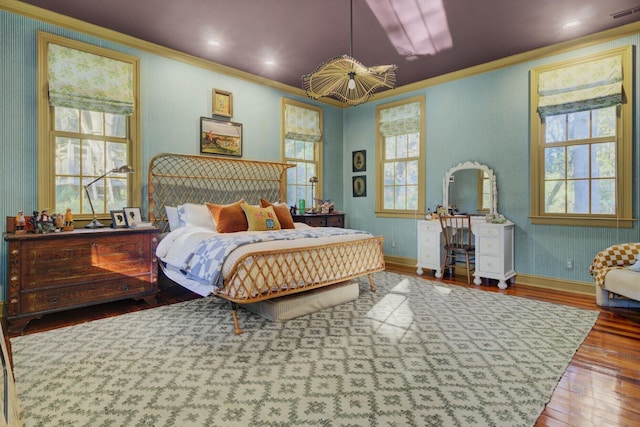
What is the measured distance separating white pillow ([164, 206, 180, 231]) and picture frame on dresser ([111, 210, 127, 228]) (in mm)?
Answer: 524

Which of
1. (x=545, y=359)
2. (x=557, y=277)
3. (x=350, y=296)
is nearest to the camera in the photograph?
(x=545, y=359)

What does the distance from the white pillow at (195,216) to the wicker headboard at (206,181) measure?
426mm

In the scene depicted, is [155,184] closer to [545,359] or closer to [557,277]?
[545,359]

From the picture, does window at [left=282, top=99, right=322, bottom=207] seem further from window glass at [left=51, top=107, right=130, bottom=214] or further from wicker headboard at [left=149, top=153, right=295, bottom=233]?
window glass at [left=51, top=107, right=130, bottom=214]

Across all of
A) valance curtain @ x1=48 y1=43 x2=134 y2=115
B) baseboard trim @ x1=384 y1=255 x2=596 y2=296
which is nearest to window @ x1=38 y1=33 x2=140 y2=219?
valance curtain @ x1=48 y1=43 x2=134 y2=115

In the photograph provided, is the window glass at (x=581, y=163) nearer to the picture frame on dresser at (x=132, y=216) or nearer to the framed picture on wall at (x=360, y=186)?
the framed picture on wall at (x=360, y=186)

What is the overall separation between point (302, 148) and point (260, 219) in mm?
2400

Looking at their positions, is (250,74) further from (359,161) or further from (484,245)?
(484,245)

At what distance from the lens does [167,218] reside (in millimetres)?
4445

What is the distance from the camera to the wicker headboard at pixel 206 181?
174 inches

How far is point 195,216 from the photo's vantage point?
4121 mm

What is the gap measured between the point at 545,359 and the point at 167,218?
4.18 m

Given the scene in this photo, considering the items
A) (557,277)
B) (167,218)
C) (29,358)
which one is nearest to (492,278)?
(557,277)

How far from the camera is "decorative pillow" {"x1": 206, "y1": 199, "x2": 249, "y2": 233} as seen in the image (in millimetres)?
3967
